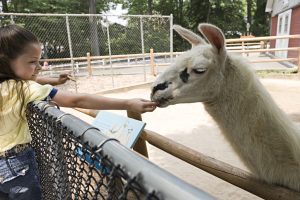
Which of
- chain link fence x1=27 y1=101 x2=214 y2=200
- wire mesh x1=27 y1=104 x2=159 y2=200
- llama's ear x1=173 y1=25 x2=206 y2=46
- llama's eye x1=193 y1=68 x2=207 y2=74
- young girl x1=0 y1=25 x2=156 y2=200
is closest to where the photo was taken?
chain link fence x1=27 y1=101 x2=214 y2=200

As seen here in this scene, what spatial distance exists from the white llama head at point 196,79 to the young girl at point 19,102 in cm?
13

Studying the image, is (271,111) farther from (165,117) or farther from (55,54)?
(55,54)

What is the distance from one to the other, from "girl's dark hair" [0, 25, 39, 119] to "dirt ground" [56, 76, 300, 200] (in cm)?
126

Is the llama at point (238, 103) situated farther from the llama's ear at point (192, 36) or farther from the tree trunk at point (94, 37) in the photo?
the tree trunk at point (94, 37)

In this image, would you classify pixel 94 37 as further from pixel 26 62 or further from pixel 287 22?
pixel 287 22

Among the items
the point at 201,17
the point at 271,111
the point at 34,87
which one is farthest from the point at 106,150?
the point at 201,17

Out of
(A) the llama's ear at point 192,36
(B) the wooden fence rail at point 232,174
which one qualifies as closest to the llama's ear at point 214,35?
(A) the llama's ear at point 192,36

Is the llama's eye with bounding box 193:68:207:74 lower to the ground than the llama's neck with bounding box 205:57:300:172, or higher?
higher

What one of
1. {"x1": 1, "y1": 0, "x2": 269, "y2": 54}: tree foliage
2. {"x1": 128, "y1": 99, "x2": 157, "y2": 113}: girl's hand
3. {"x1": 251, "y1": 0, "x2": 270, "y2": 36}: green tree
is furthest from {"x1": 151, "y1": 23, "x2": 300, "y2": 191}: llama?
{"x1": 251, "y1": 0, "x2": 270, "y2": 36}: green tree

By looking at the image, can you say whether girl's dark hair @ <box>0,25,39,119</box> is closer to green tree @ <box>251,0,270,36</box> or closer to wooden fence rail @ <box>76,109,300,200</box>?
wooden fence rail @ <box>76,109,300,200</box>

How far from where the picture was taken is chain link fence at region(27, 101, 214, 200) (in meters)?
0.70

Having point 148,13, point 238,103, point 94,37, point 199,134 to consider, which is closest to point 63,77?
point 238,103

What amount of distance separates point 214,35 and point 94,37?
38.3 ft

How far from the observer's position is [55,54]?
12922 mm
